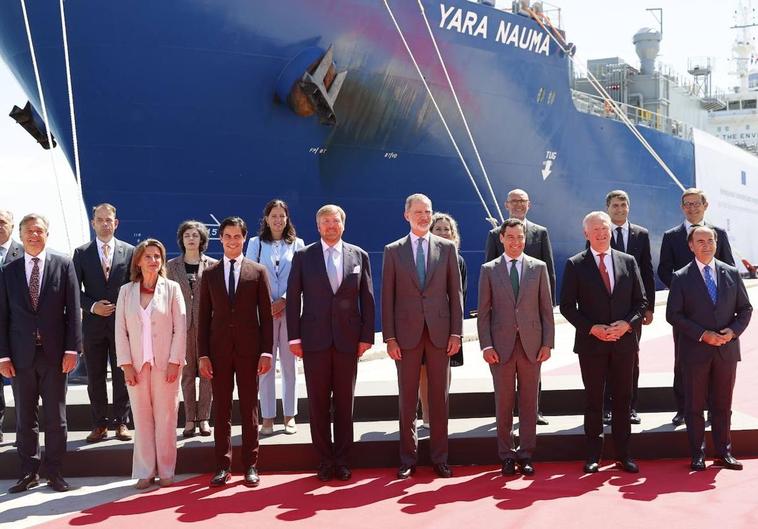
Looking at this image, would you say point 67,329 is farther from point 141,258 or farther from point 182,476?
point 182,476

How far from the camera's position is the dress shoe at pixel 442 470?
382cm

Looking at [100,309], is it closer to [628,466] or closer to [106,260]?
[106,260]

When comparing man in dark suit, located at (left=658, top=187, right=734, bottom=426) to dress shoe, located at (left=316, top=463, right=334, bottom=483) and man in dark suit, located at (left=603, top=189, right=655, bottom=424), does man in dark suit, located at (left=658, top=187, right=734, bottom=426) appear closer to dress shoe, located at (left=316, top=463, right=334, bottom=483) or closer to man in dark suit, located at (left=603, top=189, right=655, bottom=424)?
man in dark suit, located at (left=603, top=189, right=655, bottom=424)

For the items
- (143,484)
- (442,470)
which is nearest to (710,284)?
(442,470)

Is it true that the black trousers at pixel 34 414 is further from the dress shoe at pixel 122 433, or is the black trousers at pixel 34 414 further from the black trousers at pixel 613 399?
the black trousers at pixel 613 399

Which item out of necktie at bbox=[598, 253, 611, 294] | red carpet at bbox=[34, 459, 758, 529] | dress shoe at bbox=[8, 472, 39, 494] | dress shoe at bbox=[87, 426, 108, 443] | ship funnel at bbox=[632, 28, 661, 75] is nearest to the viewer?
red carpet at bbox=[34, 459, 758, 529]

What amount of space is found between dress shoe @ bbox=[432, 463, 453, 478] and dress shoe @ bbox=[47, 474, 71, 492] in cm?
184

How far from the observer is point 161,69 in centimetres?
812

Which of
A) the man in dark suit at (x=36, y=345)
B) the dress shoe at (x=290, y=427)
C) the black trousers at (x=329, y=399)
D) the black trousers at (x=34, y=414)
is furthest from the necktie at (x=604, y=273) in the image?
the black trousers at (x=34, y=414)

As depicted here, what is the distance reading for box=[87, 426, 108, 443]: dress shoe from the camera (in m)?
4.23

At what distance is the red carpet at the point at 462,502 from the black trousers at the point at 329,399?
0.17 meters

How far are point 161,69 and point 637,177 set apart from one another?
9.99 meters

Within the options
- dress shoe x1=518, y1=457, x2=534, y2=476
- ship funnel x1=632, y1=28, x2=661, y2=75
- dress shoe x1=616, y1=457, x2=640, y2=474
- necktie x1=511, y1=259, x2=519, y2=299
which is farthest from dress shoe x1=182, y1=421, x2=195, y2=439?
ship funnel x1=632, y1=28, x2=661, y2=75

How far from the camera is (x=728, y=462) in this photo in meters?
3.83
